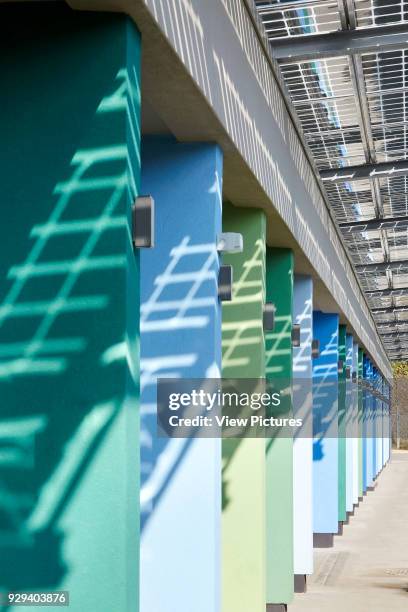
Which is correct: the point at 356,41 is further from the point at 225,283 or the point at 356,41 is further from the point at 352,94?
the point at 225,283

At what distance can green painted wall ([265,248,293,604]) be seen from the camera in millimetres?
9242

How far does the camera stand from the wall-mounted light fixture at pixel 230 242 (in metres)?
6.33

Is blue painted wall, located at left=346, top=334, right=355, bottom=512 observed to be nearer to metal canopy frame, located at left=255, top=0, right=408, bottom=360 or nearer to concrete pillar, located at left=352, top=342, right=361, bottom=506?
concrete pillar, located at left=352, top=342, right=361, bottom=506

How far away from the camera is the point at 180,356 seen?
6.27 metres

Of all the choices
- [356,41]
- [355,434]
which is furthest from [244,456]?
[355,434]

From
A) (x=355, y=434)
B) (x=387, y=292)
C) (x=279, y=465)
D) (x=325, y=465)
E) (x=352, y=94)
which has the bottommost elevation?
(x=325, y=465)

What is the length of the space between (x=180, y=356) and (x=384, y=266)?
42.3ft

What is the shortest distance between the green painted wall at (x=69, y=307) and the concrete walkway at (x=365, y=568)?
5.80 m

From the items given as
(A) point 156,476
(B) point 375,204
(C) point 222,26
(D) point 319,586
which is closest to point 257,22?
(C) point 222,26

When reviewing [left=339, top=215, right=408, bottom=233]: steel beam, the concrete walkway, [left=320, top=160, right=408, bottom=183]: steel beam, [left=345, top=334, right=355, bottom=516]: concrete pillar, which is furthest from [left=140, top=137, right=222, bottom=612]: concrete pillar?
[left=345, top=334, right=355, bottom=516]: concrete pillar

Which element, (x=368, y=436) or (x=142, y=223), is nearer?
(x=142, y=223)

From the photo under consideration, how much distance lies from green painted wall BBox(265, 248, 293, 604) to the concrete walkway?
20.0 inches

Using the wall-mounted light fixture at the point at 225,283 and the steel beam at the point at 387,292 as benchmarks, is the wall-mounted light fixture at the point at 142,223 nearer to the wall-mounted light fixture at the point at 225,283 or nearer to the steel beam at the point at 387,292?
the wall-mounted light fixture at the point at 225,283

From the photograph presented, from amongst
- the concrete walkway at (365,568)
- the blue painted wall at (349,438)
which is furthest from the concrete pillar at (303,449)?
the blue painted wall at (349,438)
